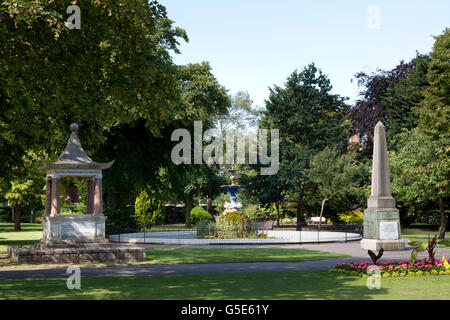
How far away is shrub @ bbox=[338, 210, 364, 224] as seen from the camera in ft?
170

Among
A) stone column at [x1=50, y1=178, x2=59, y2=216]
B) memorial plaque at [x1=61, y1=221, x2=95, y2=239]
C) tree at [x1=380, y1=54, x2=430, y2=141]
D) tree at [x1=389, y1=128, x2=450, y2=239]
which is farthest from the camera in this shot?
tree at [x1=380, y1=54, x2=430, y2=141]

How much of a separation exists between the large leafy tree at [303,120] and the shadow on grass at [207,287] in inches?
1435

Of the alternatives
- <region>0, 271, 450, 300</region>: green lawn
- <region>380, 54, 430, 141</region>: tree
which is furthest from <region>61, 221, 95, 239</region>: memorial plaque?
<region>380, 54, 430, 141</region>: tree

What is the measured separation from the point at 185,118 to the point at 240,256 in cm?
1751

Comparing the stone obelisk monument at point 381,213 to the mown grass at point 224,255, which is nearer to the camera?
the mown grass at point 224,255

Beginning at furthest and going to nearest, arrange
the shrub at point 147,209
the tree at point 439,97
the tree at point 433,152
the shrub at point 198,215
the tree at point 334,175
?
the shrub at point 198,215
the shrub at point 147,209
the tree at point 334,175
the tree at point 439,97
the tree at point 433,152

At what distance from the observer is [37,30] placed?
13047 mm

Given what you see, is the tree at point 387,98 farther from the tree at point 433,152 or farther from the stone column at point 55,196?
the stone column at point 55,196

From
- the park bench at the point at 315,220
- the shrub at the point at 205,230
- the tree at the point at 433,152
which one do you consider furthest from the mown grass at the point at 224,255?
the park bench at the point at 315,220

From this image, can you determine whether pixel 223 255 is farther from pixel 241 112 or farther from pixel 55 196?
pixel 241 112

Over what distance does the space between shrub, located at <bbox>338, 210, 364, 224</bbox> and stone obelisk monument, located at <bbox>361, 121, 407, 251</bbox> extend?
26.8 m

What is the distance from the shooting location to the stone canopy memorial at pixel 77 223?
67.5ft

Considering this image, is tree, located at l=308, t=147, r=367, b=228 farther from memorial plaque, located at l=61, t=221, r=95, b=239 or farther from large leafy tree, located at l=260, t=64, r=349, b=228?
memorial plaque, located at l=61, t=221, r=95, b=239

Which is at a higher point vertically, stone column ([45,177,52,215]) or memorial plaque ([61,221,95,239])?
stone column ([45,177,52,215])
